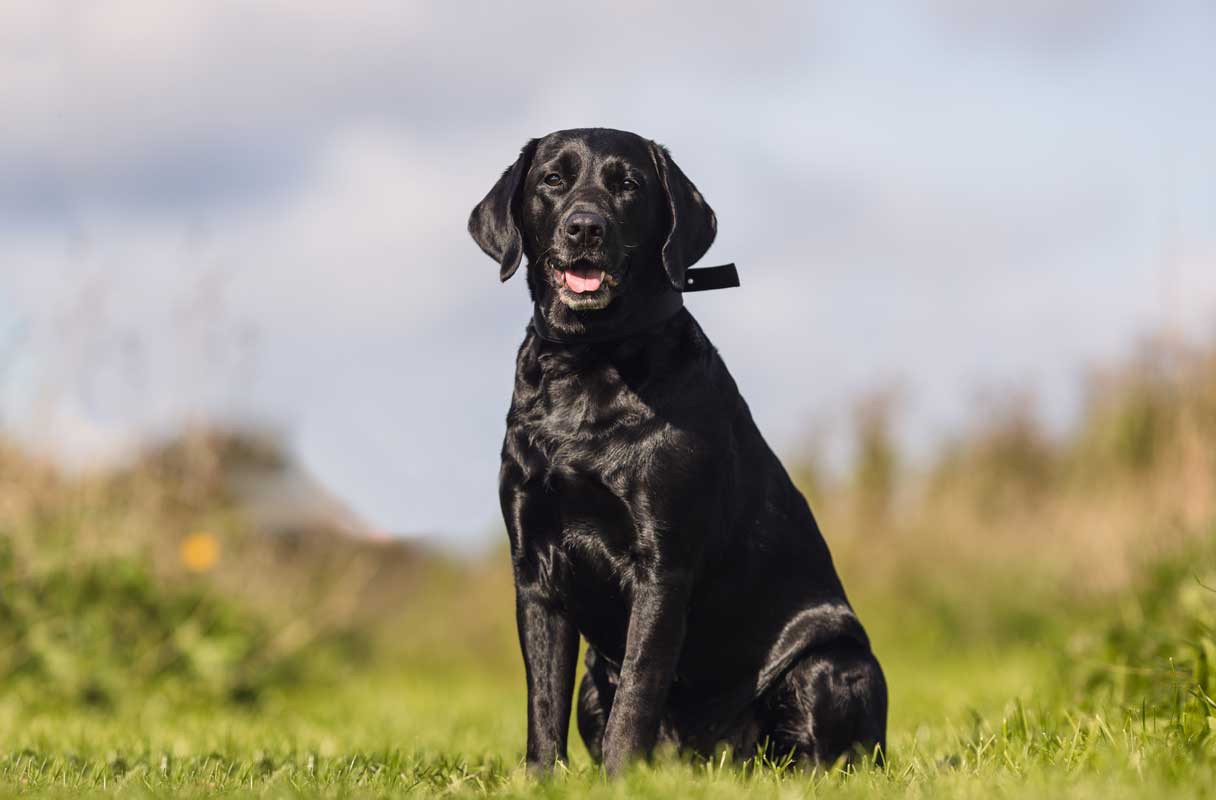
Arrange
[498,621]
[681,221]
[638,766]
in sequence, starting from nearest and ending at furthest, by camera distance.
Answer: [638,766], [681,221], [498,621]

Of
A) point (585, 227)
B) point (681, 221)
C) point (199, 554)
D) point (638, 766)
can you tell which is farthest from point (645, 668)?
point (199, 554)

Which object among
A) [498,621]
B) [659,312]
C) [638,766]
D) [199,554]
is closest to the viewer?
[638,766]

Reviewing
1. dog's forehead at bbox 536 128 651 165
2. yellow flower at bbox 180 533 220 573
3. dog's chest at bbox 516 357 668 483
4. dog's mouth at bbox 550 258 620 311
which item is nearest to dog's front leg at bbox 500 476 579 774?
dog's chest at bbox 516 357 668 483

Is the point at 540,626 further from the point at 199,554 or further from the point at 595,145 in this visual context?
the point at 199,554

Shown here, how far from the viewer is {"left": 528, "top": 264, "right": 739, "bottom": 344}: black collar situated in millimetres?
3766

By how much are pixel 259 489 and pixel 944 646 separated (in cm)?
601

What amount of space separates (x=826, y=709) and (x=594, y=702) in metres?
0.73

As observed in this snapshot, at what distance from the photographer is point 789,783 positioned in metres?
3.28

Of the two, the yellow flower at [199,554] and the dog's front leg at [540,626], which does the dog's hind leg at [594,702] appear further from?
the yellow flower at [199,554]

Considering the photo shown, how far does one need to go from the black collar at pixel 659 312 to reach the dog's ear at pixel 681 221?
0.21ft

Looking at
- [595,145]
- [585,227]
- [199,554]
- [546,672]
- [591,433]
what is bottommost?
[199,554]

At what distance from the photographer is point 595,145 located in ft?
12.9

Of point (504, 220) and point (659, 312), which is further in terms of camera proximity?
point (504, 220)

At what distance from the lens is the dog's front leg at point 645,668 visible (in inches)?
136
